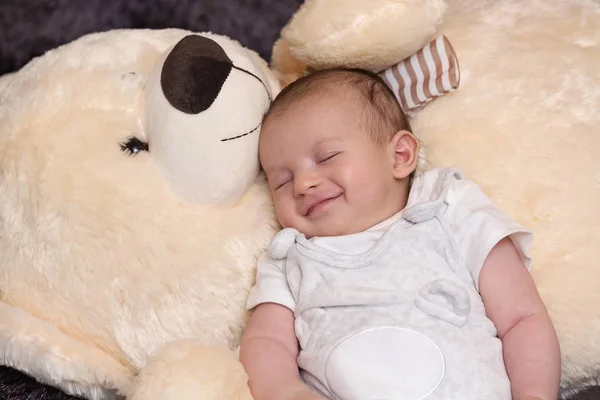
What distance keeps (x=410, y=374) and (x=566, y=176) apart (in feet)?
1.39

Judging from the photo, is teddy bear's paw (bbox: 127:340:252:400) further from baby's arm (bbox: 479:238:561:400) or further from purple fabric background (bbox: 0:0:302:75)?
purple fabric background (bbox: 0:0:302:75)

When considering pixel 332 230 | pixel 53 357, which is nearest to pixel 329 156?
pixel 332 230

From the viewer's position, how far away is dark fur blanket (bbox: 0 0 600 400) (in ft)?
4.42

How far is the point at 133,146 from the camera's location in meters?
1.05

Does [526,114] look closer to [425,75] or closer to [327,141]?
[425,75]

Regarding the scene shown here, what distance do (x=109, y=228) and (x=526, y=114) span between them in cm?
69

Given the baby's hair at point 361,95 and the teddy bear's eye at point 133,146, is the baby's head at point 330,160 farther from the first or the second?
the teddy bear's eye at point 133,146

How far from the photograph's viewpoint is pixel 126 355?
3.28 feet

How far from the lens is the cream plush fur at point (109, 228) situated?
991 mm

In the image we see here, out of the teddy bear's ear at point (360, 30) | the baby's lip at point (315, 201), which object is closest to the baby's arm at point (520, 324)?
the baby's lip at point (315, 201)

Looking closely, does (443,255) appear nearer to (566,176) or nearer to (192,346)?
(566,176)

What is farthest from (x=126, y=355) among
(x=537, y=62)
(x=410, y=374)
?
(x=537, y=62)

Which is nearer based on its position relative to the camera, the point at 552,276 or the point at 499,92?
the point at 552,276

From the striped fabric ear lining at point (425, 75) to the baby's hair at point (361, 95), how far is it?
35 millimetres
